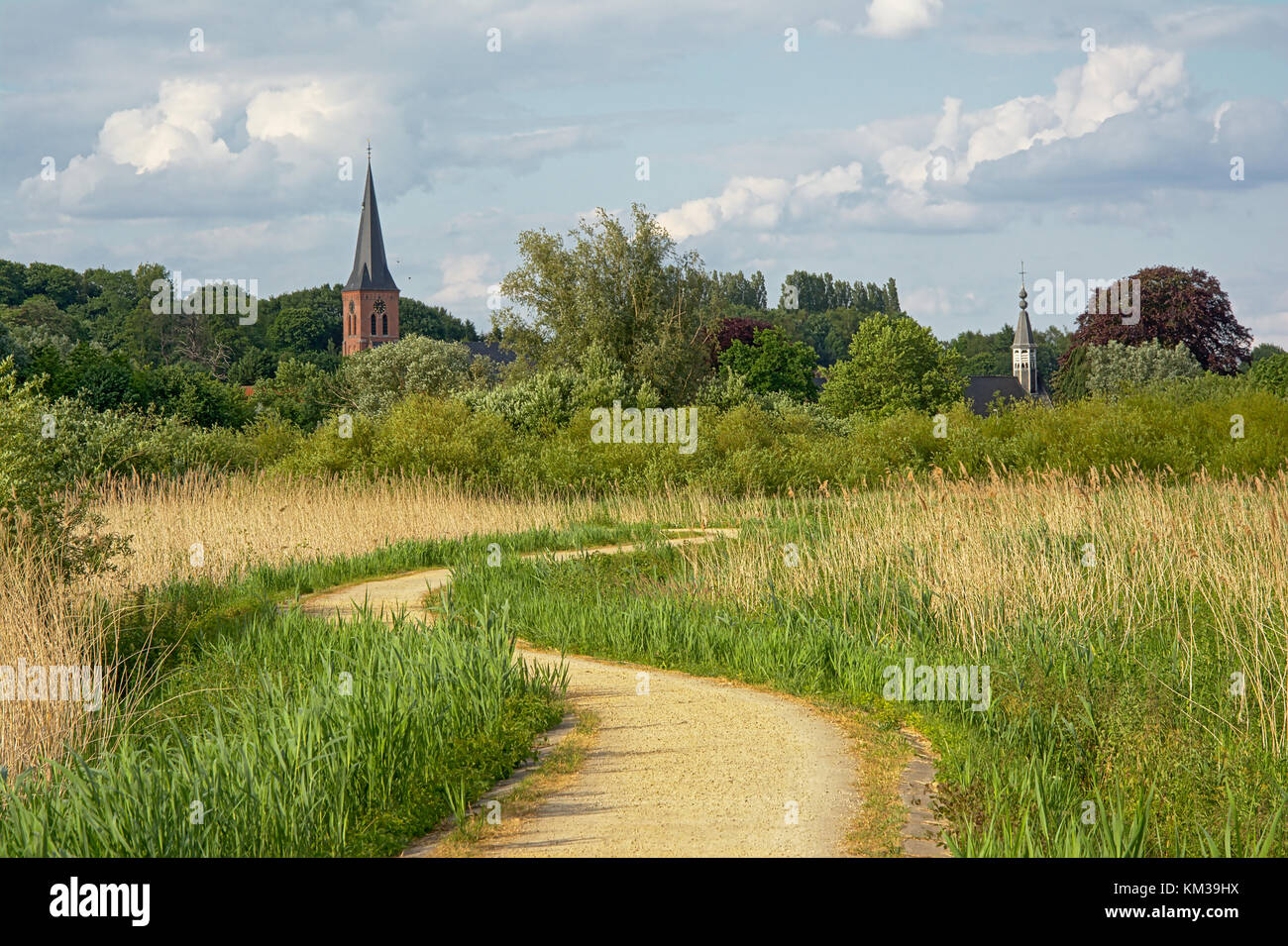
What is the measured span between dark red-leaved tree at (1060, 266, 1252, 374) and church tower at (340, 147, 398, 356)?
2387 inches

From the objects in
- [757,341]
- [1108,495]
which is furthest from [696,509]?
[757,341]

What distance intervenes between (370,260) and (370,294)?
10.6ft

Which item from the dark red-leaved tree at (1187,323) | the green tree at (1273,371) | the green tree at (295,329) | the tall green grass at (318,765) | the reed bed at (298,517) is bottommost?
the tall green grass at (318,765)

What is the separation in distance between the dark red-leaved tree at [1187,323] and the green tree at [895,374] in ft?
28.7

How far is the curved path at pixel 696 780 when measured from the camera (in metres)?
5.84

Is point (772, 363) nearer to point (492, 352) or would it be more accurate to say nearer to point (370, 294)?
point (492, 352)

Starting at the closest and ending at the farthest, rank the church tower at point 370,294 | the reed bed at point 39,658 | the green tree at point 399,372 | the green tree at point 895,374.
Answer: the reed bed at point 39,658, the green tree at point 399,372, the green tree at point 895,374, the church tower at point 370,294

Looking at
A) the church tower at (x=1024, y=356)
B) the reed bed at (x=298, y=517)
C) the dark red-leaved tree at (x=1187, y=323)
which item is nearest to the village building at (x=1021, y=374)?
the church tower at (x=1024, y=356)

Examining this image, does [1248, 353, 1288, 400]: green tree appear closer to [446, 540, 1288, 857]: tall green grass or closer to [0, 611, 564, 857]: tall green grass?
[446, 540, 1288, 857]: tall green grass

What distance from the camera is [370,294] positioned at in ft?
335

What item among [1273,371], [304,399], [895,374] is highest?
[895,374]

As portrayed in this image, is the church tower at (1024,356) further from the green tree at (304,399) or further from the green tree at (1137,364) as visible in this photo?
the green tree at (304,399)

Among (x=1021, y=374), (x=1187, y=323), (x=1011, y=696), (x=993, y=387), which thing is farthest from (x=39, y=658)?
(x=1021, y=374)
